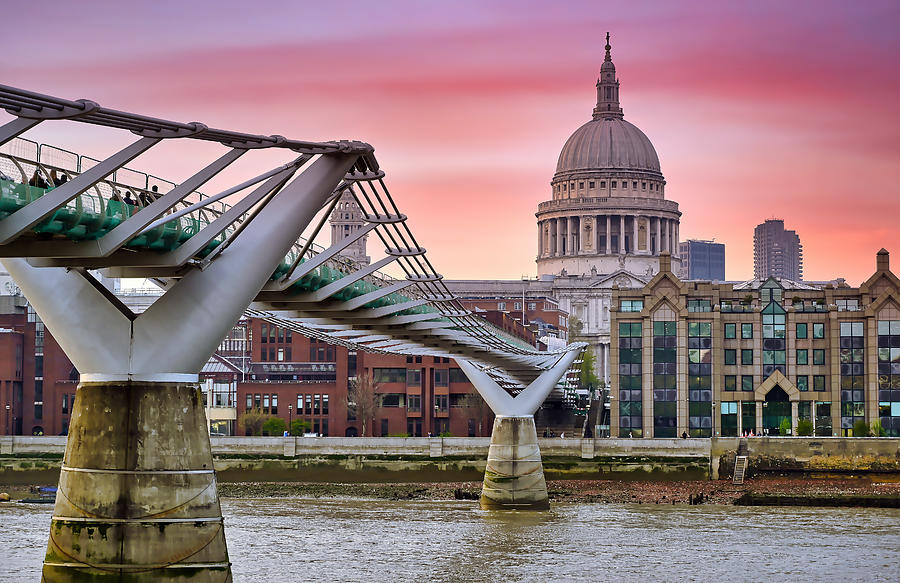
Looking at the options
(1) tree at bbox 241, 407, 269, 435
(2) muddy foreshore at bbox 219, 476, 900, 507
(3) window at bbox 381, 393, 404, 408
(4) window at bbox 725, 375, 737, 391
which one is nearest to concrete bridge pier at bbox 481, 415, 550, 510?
(2) muddy foreshore at bbox 219, 476, 900, 507

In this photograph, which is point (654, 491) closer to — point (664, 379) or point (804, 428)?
point (804, 428)

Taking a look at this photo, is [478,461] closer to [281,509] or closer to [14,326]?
[281,509]

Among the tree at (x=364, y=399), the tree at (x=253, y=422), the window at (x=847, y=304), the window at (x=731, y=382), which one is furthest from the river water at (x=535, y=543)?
the tree at (x=253, y=422)

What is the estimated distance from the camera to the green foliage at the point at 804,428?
299ft

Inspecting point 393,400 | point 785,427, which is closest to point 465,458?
point 785,427

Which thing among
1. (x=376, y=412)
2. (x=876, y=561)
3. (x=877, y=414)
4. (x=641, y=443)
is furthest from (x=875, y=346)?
(x=876, y=561)

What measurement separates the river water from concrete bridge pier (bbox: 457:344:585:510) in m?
1.20

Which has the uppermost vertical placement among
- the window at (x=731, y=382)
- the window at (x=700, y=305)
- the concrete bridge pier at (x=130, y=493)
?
the window at (x=700, y=305)

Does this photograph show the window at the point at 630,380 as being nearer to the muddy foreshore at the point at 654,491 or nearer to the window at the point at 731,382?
the window at the point at 731,382

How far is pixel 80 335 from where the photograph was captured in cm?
2645

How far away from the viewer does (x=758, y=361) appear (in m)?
94.9

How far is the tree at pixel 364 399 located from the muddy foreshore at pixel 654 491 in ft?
66.2

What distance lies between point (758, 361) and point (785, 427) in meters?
4.42

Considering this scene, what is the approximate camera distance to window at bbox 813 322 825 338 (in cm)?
9475
